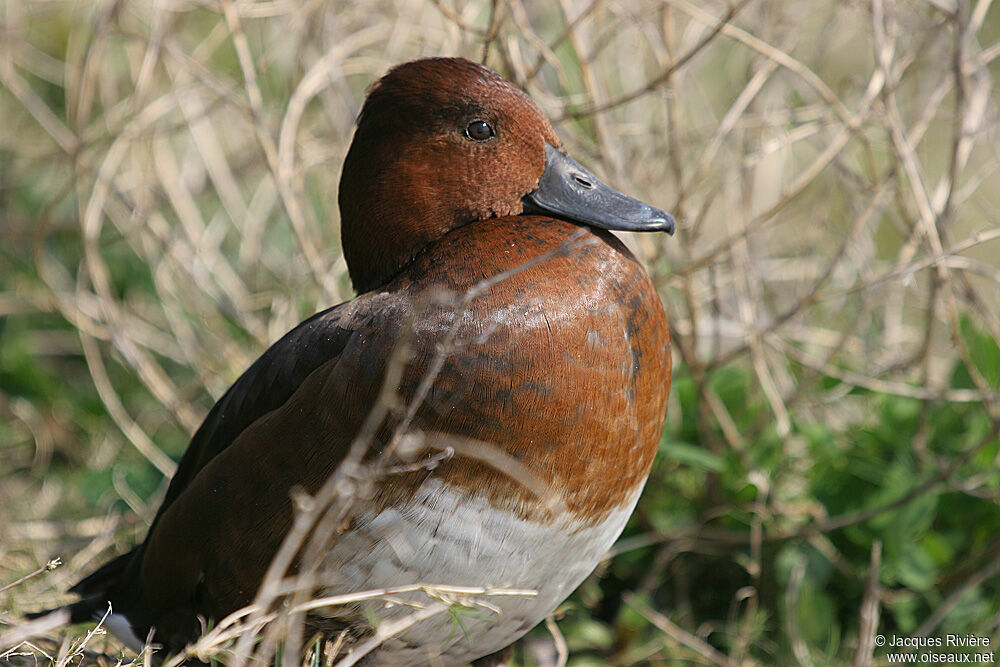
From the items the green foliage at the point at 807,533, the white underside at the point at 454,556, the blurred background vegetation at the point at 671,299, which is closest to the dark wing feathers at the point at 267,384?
the white underside at the point at 454,556

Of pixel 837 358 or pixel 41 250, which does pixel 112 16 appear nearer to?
pixel 41 250

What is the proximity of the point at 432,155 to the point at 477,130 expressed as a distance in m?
0.08

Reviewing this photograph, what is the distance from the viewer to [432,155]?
183 cm

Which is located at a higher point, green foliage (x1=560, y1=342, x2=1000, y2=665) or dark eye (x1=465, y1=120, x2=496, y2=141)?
dark eye (x1=465, y1=120, x2=496, y2=141)

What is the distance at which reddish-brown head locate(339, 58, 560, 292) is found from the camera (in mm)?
1827

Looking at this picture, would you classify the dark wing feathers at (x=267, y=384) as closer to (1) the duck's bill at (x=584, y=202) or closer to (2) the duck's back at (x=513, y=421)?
(2) the duck's back at (x=513, y=421)

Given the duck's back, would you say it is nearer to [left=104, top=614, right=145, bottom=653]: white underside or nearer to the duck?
the duck

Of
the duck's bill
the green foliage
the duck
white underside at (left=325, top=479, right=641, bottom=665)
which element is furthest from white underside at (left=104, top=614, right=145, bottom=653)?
the duck's bill

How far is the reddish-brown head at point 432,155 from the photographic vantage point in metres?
1.83

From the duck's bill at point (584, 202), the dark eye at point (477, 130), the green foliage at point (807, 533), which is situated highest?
the dark eye at point (477, 130)

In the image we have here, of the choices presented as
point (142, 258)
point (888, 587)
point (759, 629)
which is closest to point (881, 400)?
point (888, 587)

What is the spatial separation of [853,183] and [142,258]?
209cm

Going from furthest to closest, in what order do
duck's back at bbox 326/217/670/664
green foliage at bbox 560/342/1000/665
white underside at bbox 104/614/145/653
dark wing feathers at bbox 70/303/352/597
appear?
1. green foliage at bbox 560/342/1000/665
2. white underside at bbox 104/614/145/653
3. dark wing feathers at bbox 70/303/352/597
4. duck's back at bbox 326/217/670/664

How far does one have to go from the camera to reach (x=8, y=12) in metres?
3.50
